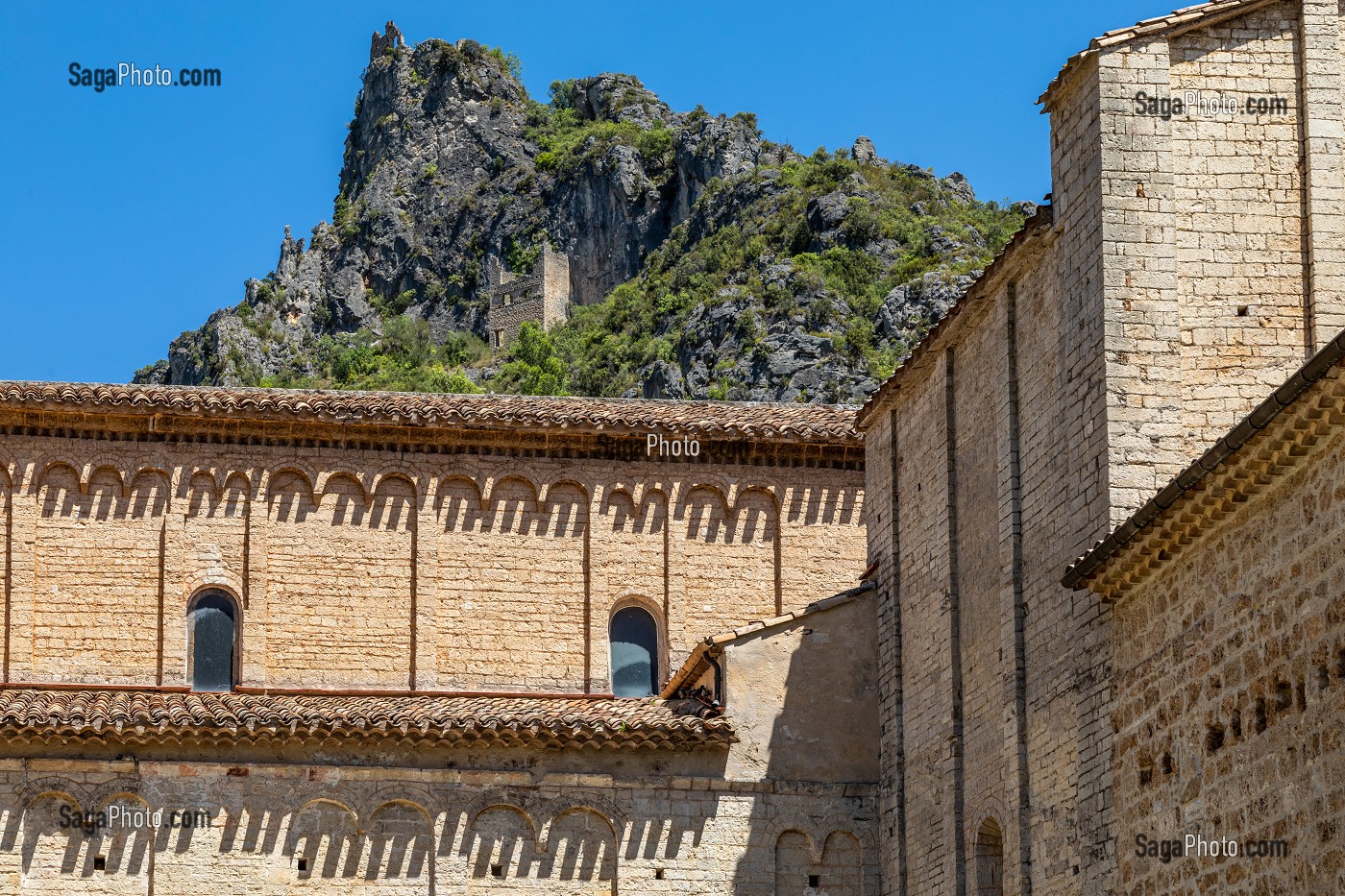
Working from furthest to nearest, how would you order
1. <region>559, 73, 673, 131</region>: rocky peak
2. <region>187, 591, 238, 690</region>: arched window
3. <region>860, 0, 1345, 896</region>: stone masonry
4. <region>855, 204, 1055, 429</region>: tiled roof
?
<region>559, 73, 673, 131</region>: rocky peak → <region>187, 591, 238, 690</region>: arched window → <region>855, 204, 1055, 429</region>: tiled roof → <region>860, 0, 1345, 896</region>: stone masonry

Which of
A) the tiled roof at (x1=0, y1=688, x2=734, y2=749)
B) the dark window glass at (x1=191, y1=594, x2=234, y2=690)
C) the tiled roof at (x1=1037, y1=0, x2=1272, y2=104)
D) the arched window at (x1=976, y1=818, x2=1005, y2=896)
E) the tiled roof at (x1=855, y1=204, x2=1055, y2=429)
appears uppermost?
the tiled roof at (x1=1037, y1=0, x2=1272, y2=104)

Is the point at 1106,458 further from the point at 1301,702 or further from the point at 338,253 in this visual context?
the point at 338,253

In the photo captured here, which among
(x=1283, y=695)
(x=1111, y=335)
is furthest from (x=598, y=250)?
(x=1283, y=695)

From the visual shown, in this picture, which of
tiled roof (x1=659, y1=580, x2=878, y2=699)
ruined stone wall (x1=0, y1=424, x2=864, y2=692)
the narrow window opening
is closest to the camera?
the narrow window opening

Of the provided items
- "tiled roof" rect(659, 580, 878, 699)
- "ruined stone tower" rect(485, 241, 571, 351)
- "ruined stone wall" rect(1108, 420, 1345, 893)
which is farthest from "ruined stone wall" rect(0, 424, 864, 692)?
"ruined stone tower" rect(485, 241, 571, 351)

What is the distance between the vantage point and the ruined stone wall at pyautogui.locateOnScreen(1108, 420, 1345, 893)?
1373 centimetres

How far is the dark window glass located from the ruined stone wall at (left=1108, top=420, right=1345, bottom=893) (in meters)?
12.0

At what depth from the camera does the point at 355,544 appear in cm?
2630

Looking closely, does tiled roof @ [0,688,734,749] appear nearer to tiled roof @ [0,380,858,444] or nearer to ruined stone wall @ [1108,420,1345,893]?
Result: tiled roof @ [0,380,858,444]

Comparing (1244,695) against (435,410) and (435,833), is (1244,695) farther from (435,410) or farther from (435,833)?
(435,410)

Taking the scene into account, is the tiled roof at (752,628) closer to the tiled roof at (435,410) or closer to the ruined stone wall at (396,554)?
the ruined stone wall at (396,554)

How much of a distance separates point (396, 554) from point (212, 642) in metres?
2.31

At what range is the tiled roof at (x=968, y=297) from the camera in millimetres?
19734

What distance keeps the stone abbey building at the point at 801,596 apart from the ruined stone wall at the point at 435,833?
1.5 inches
